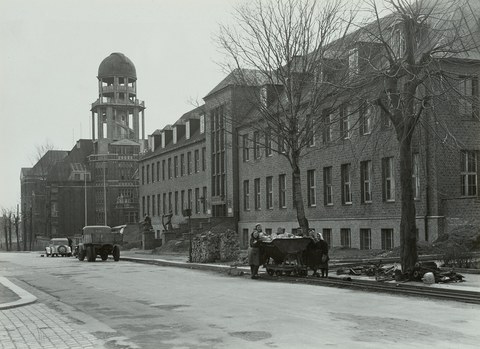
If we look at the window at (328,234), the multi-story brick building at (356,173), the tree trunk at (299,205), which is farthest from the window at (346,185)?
the tree trunk at (299,205)

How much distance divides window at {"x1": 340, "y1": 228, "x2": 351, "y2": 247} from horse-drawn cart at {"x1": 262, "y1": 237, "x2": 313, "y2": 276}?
1539cm

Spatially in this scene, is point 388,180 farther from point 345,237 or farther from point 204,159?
point 204,159

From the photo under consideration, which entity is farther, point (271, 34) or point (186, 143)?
point (186, 143)

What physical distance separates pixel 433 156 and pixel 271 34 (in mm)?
9199

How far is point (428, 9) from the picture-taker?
16641 mm

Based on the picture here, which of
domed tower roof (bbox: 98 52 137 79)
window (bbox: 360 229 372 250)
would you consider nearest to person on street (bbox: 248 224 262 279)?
window (bbox: 360 229 372 250)

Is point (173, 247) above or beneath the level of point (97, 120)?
beneath

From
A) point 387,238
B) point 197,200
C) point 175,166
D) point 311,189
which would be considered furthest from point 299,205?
point 175,166

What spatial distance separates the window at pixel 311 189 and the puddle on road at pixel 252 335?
29739mm

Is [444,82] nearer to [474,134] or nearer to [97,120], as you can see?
[474,134]

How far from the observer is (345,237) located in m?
35.4

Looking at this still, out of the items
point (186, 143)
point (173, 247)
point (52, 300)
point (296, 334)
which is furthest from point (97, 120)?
point (296, 334)

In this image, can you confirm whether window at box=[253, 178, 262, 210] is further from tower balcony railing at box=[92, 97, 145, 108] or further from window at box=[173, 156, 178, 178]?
tower balcony railing at box=[92, 97, 145, 108]

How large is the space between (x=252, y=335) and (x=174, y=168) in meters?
54.6
